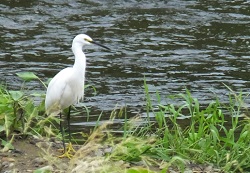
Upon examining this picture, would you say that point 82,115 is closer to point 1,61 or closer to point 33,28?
point 1,61

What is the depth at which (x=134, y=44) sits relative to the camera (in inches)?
420

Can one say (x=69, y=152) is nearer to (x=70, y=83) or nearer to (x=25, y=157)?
(x=25, y=157)

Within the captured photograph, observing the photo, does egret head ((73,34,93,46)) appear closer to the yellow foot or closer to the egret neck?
the egret neck

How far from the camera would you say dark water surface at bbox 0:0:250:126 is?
29.7ft

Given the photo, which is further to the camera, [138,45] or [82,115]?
[138,45]

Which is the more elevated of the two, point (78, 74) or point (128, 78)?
point (78, 74)

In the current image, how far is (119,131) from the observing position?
6906 mm

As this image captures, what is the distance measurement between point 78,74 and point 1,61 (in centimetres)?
418

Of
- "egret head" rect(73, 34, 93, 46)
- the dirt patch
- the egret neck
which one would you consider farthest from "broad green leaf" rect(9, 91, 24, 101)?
"egret head" rect(73, 34, 93, 46)

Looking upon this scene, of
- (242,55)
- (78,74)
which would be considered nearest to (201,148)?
(78,74)

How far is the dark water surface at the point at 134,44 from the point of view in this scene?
905 centimetres

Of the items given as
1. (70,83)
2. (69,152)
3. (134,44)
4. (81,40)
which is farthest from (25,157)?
(134,44)

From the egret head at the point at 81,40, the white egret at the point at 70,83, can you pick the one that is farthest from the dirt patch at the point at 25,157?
the egret head at the point at 81,40

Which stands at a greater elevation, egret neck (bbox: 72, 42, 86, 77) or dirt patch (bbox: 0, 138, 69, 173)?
egret neck (bbox: 72, 42, 86, 77)
